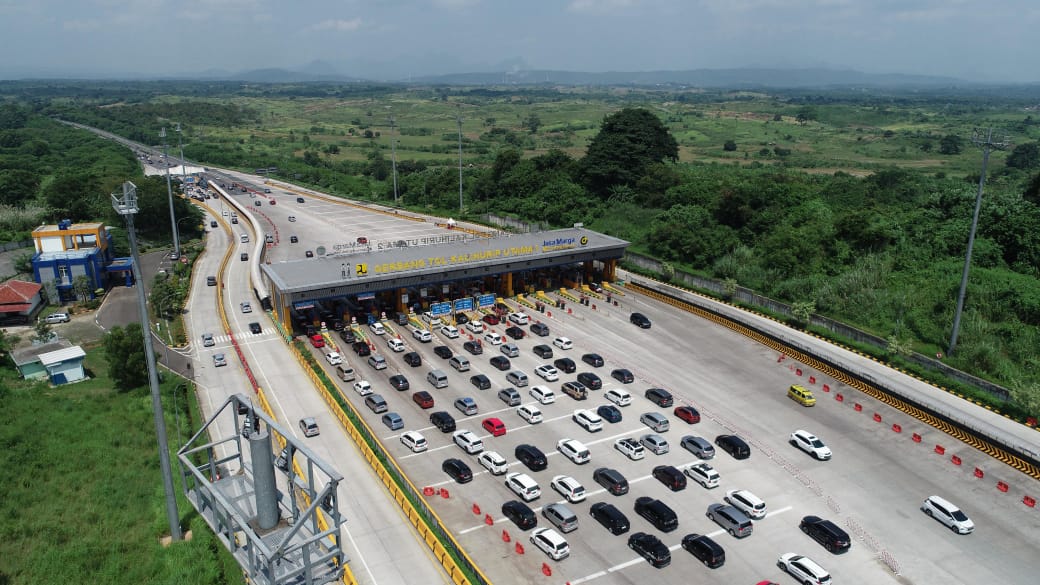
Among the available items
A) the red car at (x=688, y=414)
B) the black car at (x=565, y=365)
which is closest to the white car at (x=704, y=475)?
the red car at (x=688, y=414)

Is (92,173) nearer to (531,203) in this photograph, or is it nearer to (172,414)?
(531,203)

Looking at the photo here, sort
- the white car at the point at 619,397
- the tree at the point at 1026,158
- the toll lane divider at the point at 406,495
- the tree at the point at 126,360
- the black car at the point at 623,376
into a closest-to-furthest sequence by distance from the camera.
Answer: the toll lane divider at the point at 406,495
the white car at the point at 619,397
the tree at the point at 126,360
the black car at the point at 623,376
the tree at the point at 1026,158

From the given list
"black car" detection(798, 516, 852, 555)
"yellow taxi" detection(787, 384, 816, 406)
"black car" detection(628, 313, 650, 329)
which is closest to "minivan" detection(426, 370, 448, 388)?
"black car" detection(628, 313, 650, 329)

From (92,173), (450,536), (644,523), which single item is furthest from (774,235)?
(92,173)

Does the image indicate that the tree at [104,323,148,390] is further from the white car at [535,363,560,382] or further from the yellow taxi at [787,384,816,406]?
the yellow taxi at [787,384,816,406]

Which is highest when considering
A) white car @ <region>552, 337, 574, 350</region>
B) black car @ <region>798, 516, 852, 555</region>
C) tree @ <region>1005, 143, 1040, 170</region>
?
tree @ <region>1005, 143, 1040, 170</region>

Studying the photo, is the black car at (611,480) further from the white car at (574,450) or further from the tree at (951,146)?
the tree at (951,146)
